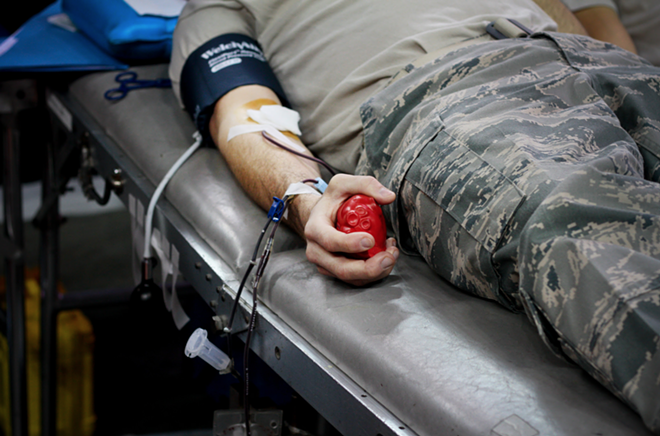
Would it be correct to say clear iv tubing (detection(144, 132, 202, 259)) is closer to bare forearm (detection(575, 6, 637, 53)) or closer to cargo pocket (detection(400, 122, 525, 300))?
cargo pocket (detection(400, 122, 525, 300))

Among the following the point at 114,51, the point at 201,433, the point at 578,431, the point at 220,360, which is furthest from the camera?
the point at 201,433

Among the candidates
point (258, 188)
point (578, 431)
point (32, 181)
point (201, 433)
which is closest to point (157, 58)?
A: point (258, 188)

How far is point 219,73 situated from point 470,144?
1.86 feet

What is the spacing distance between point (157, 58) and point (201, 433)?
1139 millimetres

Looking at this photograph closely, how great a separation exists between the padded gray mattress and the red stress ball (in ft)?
0.20

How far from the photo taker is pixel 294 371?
727 mm

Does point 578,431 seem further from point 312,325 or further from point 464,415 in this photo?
point 312,325

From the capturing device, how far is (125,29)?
134cm

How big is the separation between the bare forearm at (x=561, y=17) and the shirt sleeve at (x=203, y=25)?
802mm

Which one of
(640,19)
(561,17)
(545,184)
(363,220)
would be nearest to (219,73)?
(363,220)

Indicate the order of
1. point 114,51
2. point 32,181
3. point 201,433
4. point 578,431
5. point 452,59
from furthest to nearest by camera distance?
point 32,181, point 201,433, point 114,51, point 452,59, point 578,431

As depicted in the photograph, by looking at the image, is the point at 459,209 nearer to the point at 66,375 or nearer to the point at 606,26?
the point at 606,26

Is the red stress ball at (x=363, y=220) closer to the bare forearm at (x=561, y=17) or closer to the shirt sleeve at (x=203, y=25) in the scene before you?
the shirt sleeve at (x=203, y=25)

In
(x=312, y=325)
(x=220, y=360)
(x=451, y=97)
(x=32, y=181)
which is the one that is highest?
(x=451, y=97)
